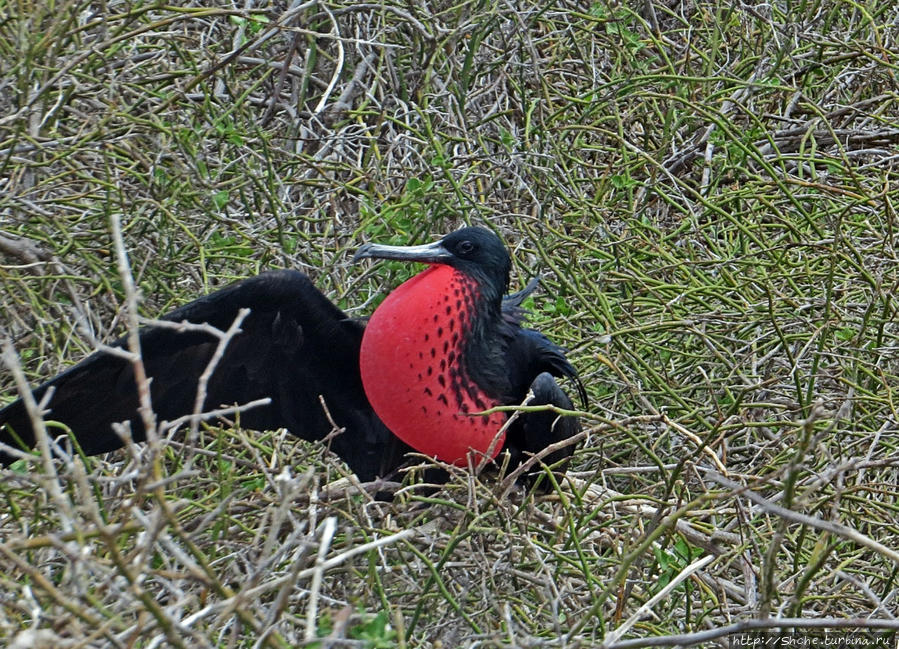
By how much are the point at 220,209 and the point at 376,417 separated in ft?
1.86

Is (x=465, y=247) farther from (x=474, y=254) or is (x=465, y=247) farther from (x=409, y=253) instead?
(x=409, y=253)

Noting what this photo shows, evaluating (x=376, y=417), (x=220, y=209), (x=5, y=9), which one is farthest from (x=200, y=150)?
(x=376, y=417)

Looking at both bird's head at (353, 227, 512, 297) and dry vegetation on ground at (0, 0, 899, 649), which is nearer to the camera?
dry vegetation on ground at (0, 0, 899, 649)

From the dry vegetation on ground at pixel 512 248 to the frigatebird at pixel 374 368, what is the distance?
76mm

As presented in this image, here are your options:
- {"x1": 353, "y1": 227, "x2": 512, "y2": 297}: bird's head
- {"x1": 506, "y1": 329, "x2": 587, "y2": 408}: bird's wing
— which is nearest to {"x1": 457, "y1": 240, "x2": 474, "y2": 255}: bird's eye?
{"x1": 353, "y1": 227, "x2": 512, "y2": 297}: bird's head

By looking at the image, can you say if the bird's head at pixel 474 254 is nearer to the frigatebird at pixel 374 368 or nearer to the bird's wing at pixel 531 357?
the frigatebird at pixel 374 368

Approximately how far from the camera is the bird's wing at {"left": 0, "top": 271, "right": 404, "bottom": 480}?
2.36 m

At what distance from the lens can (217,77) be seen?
9.27 ft

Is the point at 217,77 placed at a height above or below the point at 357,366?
above

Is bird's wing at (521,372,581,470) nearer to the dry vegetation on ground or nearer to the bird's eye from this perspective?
the dry vegetation on ground

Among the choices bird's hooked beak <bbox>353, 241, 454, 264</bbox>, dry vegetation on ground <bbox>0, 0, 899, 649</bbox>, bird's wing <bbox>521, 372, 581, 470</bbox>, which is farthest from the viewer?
bird's wing <bbox>521, 372, 581, 470</bbox>

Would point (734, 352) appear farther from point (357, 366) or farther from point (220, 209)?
point (220, 209)

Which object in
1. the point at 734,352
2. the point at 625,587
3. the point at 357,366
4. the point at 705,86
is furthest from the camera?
the point at 705,86

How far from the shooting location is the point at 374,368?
2.38 metres
